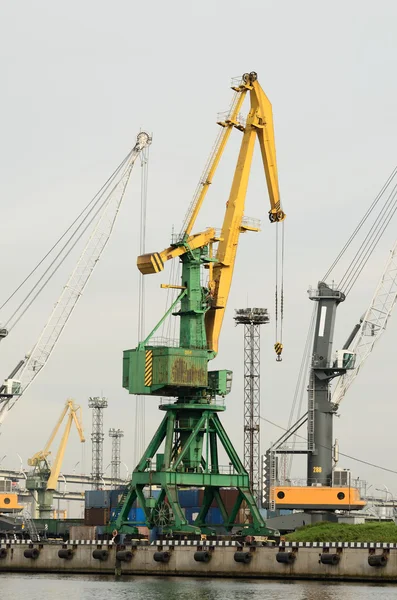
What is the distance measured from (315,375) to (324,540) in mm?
25724

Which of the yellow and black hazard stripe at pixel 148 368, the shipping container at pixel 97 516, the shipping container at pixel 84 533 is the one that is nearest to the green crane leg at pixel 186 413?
the yellow and black hazard stripe at pixel 148 368

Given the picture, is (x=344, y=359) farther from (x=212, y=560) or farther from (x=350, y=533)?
(x=212, y=560)

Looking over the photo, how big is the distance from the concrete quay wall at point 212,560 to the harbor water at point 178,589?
48.7 inches

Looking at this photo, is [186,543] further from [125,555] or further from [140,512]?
[140,512]

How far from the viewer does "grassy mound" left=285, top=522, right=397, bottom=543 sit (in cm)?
8956

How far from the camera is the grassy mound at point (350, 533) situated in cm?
8956

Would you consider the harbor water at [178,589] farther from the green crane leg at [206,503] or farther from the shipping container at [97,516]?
the shipping container at [97,516]

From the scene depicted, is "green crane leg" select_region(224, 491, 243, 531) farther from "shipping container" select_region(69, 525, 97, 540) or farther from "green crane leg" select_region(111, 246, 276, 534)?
"shipping container" select_region(69, 525, 97, 540)

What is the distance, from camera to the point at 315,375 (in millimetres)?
114562

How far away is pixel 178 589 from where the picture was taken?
7956cm

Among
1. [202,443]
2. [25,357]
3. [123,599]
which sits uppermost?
[25,357]

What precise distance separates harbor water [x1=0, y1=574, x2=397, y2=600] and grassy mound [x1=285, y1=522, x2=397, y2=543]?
8.45 meters

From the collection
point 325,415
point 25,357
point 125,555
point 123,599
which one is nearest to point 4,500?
point 25,357

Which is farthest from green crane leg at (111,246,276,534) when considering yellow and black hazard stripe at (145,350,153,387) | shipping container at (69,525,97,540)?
shipping container at (69,525,97,540)
